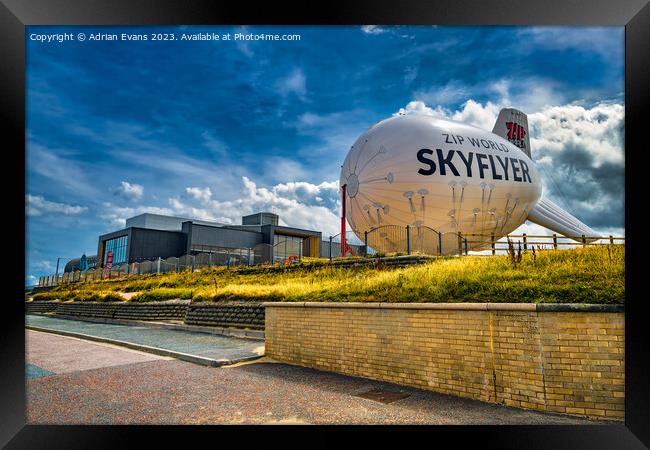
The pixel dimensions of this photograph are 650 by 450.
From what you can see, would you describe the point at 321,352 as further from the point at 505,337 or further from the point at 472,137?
the point at 472,137

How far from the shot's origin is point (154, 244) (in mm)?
57125

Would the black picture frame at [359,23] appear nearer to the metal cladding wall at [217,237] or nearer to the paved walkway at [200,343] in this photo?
the paved walkway at [200,343]

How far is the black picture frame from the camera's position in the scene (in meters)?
5.05

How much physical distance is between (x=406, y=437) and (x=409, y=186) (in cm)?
1687

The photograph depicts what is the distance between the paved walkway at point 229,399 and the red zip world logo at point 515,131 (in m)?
32.2

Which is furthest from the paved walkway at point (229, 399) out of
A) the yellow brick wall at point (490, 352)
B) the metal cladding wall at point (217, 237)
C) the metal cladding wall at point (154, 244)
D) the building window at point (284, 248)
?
the metal cladding wall at point (217, 237)

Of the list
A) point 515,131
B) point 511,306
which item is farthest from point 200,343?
point 515,131

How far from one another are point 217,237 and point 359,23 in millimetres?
57050

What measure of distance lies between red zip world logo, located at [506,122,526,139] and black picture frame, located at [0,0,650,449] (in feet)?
105

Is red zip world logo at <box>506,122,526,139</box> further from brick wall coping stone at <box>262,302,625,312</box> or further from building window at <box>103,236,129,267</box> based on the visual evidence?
building window at <box>103,236,129,267</box>

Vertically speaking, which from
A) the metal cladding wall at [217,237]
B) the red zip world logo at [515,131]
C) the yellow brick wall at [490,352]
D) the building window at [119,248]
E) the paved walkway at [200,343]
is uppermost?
the red zip world logo at [515,131]

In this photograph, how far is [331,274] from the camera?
1802cm

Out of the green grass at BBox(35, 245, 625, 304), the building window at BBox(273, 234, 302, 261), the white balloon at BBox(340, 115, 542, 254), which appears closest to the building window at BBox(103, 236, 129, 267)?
the building window at BBox(273, 234, 302, 261)

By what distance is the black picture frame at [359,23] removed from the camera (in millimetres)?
5047
